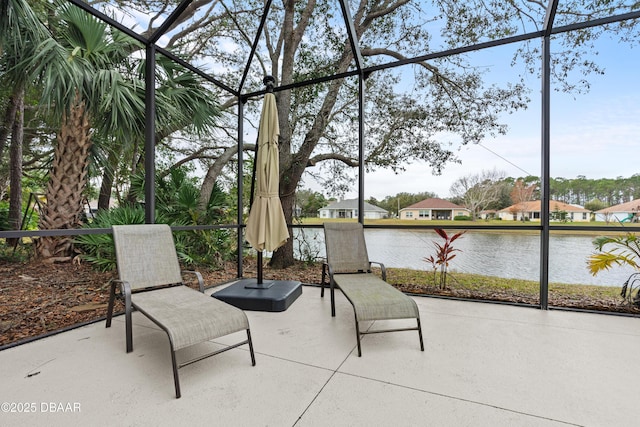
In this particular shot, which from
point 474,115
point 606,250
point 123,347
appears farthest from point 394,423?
point 474,115

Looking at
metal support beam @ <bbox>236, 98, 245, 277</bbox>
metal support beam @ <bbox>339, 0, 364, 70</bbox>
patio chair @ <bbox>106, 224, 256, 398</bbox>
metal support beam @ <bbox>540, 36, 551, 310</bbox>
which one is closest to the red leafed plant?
metal support beam @ <bbox>540, 36, 551, 310</bbox>

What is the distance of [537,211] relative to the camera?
3523mm

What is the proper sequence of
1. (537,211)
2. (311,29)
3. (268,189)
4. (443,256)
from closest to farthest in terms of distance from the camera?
(268,189) → (537,211) → (443,256) → (311,29)

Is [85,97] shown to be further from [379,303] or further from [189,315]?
[379,303]

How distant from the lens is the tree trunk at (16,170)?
5242 millimetres

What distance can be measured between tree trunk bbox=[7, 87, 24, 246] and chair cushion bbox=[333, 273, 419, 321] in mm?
6249

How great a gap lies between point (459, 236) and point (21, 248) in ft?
25.9

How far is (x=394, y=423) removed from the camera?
147 centimetres

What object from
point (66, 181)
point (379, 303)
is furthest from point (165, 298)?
point (66, 181)

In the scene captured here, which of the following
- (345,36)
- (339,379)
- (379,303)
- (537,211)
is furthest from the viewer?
(345,36)

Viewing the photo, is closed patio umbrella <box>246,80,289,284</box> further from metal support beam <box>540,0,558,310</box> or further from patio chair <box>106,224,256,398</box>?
metal support beam <box>540,0,558,310</box>

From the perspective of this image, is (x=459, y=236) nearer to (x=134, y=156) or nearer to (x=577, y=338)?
(x=577, y=338)

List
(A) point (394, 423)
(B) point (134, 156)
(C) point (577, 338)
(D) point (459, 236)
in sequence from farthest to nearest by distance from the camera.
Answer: (B) point (134, 156) < (D) point (459, 236) < (C) point (577, 338) < (A) point (394, 423)

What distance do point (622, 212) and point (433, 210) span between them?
91.8 inches
